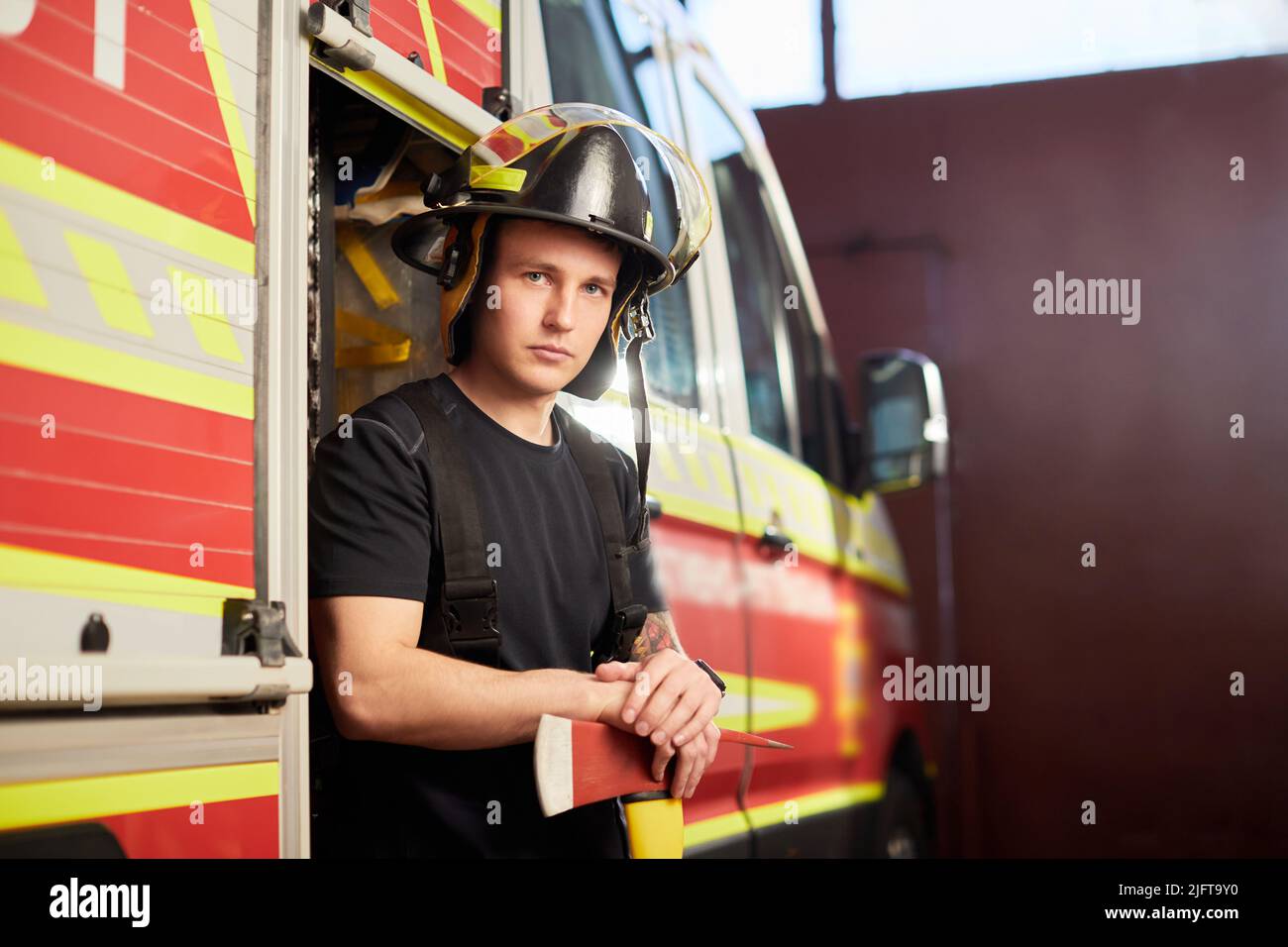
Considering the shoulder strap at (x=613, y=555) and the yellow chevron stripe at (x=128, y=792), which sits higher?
the shoulder strap at (x=613, y=555)

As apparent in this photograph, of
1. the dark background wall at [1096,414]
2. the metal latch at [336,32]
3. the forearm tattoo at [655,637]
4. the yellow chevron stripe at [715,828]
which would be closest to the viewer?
the metal latch at [336,32]

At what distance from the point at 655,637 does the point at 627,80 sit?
116 cm

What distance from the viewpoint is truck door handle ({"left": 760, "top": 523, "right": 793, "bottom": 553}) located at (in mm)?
2578

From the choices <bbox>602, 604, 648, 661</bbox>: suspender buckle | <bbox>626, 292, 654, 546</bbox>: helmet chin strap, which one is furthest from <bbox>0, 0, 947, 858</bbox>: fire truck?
<bbox>602, 604, 648, 661</bbox>: suspender buckle

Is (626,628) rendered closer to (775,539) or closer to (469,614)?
(469,614)

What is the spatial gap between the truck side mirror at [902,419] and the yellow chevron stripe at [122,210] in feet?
6.10

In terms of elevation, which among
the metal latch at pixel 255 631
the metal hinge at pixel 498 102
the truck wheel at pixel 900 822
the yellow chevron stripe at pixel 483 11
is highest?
the yellow chevron stripe at pixel 483 11

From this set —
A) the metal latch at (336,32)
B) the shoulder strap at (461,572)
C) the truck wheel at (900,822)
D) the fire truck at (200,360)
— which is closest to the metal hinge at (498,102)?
the fire truck at (200,360)

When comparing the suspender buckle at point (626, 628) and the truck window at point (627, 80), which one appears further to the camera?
the truck window at point (627, 80)

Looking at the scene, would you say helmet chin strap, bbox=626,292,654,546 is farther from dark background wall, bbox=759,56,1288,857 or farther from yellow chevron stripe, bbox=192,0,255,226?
dark background wall, bbox=759,56,1288,857

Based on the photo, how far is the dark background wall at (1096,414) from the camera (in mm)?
4383

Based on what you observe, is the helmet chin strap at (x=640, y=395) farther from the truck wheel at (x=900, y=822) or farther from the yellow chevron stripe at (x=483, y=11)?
the truck wheel at (x=900, y=822)
